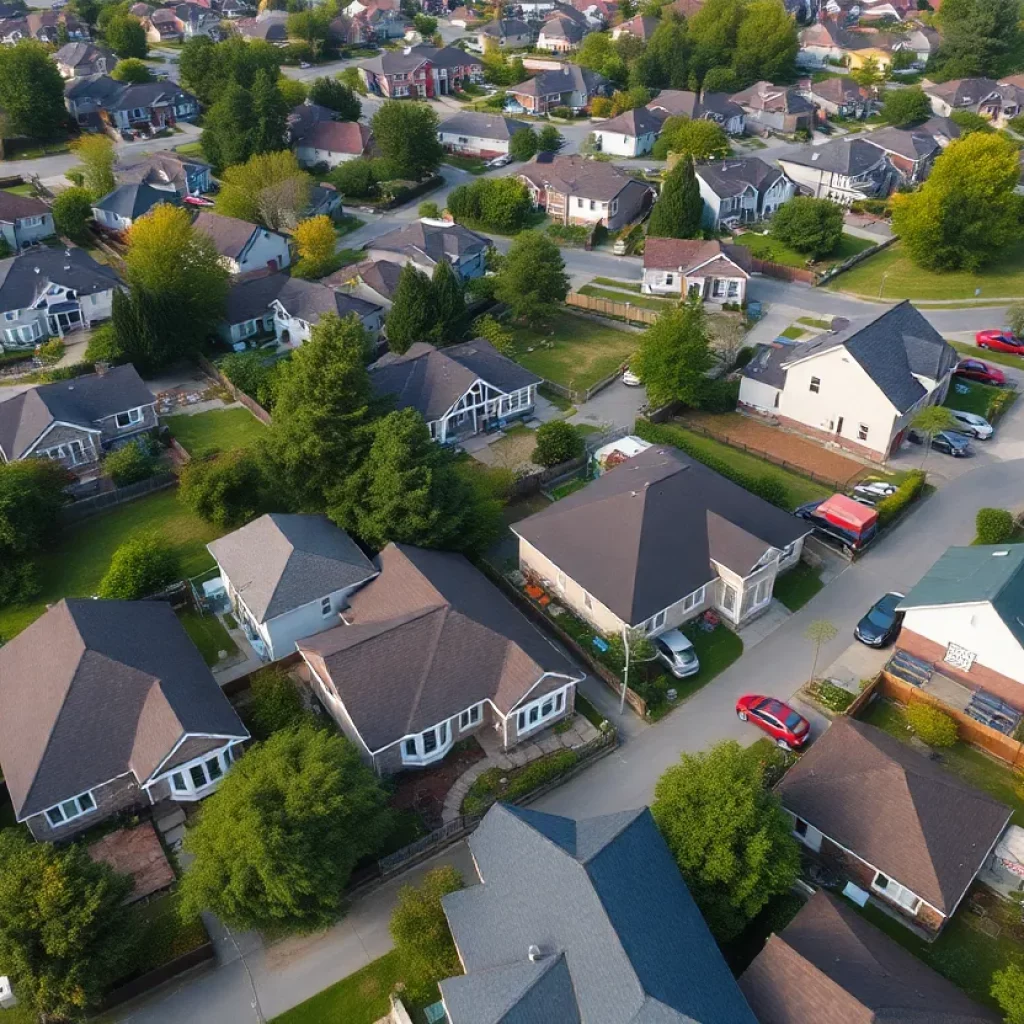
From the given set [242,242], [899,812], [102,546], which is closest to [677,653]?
[899,812]

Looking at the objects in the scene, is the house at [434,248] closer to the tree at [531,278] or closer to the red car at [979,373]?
the tree at [531,278]

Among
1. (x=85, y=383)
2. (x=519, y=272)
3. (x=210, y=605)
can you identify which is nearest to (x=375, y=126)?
(x=519, y=272)

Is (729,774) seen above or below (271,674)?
above

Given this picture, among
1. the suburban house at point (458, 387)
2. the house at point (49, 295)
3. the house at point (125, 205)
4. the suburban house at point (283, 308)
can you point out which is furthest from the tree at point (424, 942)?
the house at point (125, 205)

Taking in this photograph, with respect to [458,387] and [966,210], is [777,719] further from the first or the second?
[966,210]

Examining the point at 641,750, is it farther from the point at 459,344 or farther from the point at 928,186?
the point at 928,186
